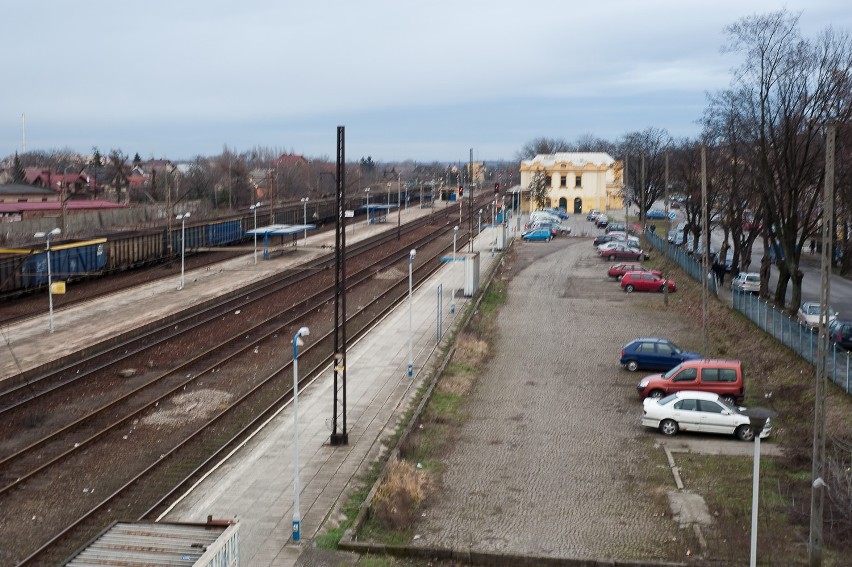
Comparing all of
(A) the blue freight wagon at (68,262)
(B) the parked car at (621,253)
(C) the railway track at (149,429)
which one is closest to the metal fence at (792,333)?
(C) the railway track at (149,429)

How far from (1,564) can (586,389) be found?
53.9 feet

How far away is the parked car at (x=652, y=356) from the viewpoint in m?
28.1

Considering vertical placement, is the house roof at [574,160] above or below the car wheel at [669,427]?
above

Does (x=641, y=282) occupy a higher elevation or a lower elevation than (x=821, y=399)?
lower

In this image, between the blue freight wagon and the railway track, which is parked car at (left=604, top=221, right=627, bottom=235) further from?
the railway track

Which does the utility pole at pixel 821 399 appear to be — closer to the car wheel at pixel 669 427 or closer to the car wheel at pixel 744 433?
the car wheel at pixel 744 433

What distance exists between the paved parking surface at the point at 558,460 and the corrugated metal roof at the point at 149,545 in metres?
4.49

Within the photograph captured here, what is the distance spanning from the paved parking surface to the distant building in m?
73.1

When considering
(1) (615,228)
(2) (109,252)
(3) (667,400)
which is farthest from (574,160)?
(3) (667,400)

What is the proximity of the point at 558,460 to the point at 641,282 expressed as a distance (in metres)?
27.2

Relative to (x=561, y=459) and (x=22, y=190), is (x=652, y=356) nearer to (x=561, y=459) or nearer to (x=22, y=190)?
(x=561, y=459)

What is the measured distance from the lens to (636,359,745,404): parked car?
78.4ft

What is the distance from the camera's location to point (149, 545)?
11422mm

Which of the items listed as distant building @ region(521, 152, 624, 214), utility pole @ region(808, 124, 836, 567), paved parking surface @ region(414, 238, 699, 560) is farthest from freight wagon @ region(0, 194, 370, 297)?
distant building @ region(521, 152, 624, 214)
